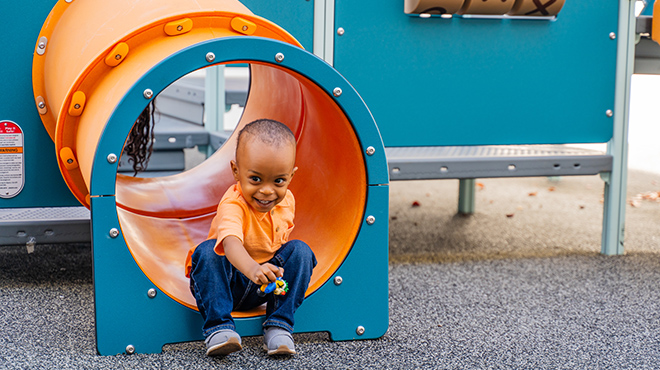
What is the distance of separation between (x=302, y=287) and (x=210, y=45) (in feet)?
1.80

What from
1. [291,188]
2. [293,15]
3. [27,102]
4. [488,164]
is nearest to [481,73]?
[488,164]

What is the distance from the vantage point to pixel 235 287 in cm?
144

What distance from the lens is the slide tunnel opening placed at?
4.92 ft

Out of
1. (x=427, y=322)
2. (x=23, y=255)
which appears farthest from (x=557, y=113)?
(x=23, y=255)

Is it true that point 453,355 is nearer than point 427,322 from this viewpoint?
Yes

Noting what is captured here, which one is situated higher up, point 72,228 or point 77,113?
point 77,113

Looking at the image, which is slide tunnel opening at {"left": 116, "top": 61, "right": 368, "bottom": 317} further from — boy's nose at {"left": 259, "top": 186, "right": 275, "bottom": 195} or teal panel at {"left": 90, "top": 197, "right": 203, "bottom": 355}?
boy's nose at {"left": 259, "top": 186, "right": 275, "bottom": 195}

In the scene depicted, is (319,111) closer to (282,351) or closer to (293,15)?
(293,15)

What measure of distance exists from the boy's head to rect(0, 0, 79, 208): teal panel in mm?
801

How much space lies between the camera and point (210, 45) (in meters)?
1.33

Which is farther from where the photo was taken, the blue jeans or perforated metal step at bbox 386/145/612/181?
perforated metal step at bbox 386/145/612/181

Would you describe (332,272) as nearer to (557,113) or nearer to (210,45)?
(210,45)

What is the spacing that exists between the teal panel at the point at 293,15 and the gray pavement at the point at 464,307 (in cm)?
82

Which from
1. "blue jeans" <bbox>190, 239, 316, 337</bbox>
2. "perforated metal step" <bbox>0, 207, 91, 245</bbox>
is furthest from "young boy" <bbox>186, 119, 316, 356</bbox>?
"perforated metal step" <bbox>0, 207, 91, 245</bbox>
